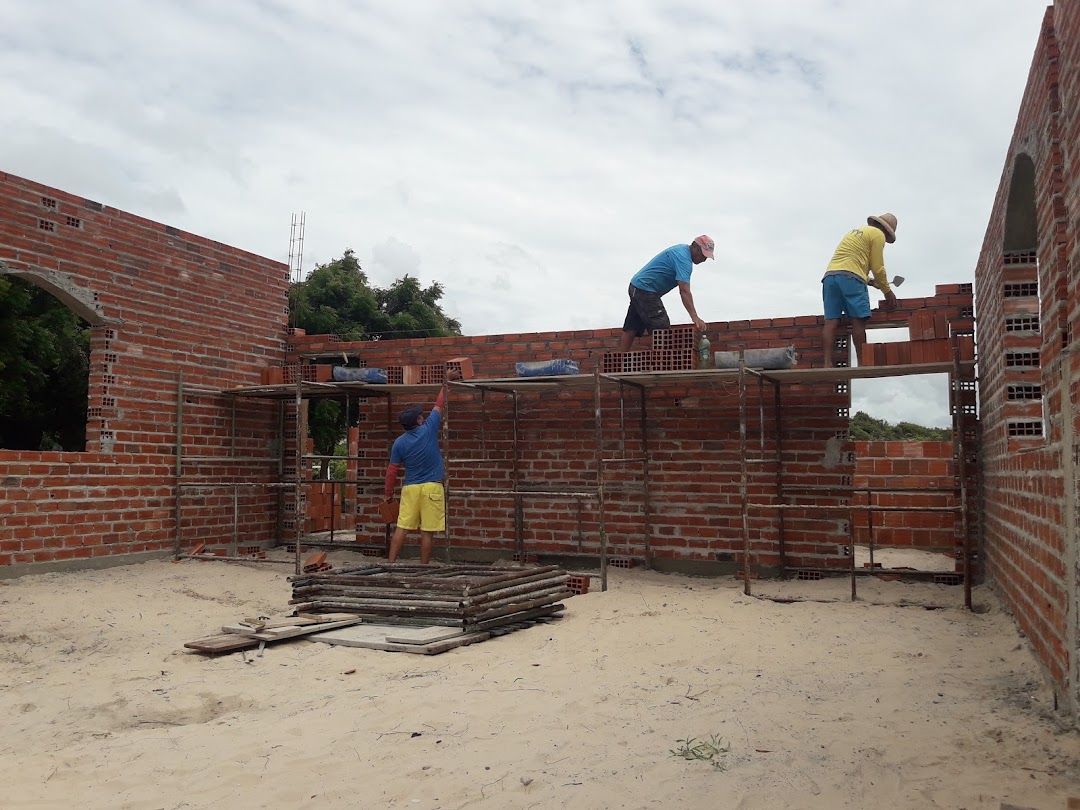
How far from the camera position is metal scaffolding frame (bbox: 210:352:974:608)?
702 centimetres

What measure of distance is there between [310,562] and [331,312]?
476 inches

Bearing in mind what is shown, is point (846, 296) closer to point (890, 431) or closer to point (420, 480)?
point (420, 480)

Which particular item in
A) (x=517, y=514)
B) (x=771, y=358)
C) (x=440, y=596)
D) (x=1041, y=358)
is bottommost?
(x=440, y=596)

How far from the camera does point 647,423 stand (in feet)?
28.0

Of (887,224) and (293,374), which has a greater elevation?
(887,224)

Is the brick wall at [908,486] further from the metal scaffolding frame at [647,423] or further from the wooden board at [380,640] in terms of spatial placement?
the wooden board at [380,640]

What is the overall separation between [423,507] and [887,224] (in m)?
4.87

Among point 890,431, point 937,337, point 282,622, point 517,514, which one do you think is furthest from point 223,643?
point 890,431

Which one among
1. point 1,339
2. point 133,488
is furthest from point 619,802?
point 1,339

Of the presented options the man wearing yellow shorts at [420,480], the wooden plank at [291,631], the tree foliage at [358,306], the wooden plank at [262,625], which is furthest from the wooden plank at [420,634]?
the tree foliage at [358,306]

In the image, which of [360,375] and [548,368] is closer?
[548,368]

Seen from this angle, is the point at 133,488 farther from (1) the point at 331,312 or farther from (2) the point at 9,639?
(1) the point at 331,312

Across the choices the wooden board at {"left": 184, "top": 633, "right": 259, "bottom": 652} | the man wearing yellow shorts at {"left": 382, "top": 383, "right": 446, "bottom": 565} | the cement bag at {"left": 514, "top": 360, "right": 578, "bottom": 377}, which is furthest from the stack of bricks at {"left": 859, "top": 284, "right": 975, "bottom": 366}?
the wooden board at {"left": 184, "top": 633, "right": 259, "bottom": 652}

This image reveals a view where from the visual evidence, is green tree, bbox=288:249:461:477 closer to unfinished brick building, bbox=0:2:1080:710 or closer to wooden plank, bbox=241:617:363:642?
unfinished brick building, bbox=0:2:1080:710
